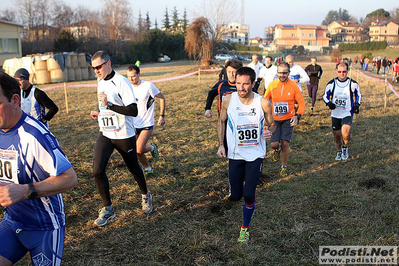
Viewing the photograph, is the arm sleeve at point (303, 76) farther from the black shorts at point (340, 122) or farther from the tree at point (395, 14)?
the tree at point (395, 14)

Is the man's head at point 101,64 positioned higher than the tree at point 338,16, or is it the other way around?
the tree at point 338,16

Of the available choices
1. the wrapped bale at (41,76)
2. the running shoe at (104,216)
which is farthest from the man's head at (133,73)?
the wrapped bale at (41,76)

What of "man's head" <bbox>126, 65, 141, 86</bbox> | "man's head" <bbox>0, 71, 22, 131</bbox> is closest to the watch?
"man's head" <bbox>0, 71, 22, 131</bbox>

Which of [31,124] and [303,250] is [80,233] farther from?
[303,250]

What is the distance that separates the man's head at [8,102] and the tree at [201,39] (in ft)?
103

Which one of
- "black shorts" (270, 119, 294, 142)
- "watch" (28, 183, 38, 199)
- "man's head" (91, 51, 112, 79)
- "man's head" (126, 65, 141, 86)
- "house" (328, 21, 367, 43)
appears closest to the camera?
"watch" (28, 183, 38, 199)

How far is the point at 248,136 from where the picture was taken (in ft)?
13.6

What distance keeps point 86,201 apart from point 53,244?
10.2ft

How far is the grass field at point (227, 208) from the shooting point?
4.02 metres

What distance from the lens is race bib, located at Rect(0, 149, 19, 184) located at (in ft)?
7.75

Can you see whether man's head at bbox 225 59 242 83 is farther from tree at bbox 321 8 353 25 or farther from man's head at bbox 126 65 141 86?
tree at bbox 321 8 353 25

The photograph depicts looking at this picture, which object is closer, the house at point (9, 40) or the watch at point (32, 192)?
the watch at point (32, 192)

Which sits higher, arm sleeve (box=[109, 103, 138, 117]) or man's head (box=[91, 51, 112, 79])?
man's head (box=[91, 51, 112, 79])

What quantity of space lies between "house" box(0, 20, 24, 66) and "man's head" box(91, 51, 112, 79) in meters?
33.7
